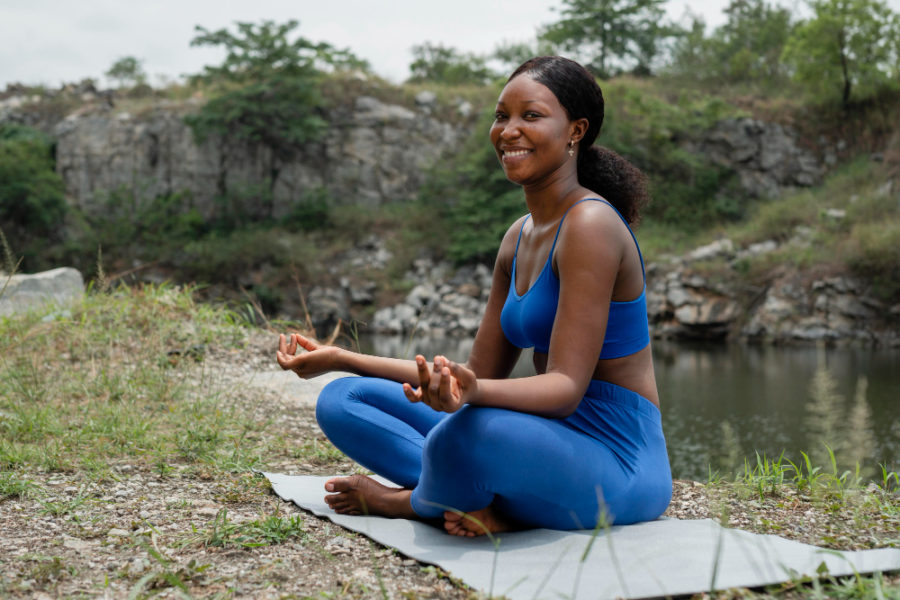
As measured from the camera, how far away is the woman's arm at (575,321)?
173 centimetres

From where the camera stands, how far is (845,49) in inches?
770

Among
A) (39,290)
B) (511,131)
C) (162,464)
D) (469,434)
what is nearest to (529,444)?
(469,434)

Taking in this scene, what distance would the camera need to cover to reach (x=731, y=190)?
20203 millimetres

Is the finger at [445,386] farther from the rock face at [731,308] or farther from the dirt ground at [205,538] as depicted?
the rock face at [731,308]

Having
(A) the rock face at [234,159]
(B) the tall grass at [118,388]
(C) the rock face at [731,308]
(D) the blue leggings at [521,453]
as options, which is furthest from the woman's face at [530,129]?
(A) the rock face at [234,159]

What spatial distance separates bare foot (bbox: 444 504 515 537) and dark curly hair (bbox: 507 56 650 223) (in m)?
0.86

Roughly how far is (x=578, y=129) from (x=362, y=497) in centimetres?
115

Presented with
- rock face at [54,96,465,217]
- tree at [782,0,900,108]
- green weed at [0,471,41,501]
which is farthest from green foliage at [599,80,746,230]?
green weed at [0,471,41,501]

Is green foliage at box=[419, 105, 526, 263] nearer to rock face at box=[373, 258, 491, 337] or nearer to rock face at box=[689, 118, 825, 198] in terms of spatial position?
rock face at box=[373, 258, 491, 337]

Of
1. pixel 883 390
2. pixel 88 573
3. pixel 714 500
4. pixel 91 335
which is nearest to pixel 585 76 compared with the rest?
pixel 714 500

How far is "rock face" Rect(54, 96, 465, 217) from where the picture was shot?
2175cm

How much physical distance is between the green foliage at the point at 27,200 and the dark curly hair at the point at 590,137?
19453 millimetres

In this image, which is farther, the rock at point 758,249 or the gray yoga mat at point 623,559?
the rock at point 758,249

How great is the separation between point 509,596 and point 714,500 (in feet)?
4.30
